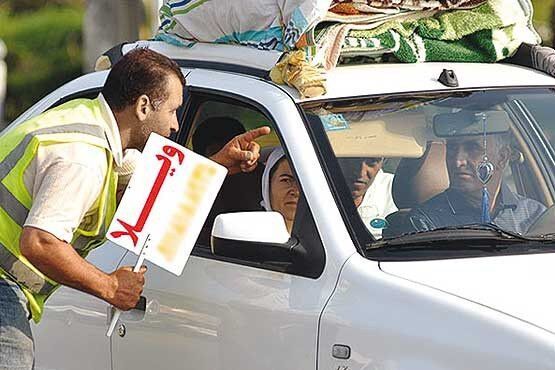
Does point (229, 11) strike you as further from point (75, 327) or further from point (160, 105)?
point (75, 327)

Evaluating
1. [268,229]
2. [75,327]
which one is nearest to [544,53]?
[268,229]

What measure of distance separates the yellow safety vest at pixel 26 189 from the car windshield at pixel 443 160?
709mm

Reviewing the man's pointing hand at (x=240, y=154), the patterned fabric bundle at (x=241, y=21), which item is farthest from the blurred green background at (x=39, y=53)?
the man's pointing hand at (x=240, y=154)

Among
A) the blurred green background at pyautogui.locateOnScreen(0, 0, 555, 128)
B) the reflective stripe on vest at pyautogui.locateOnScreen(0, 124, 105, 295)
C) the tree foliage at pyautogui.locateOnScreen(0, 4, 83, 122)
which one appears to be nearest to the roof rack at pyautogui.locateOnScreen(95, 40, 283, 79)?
the reflective stripe on vest at pyautogui.locateOnScreen(0, 124, 105, 295)

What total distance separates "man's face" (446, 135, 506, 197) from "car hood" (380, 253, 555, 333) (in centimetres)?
47

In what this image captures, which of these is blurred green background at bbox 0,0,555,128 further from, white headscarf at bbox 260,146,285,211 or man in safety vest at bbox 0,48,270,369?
man in safety vest at bbox 0,48,270,369

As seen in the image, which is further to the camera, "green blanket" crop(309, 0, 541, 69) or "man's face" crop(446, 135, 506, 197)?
"green blanket" crop(309, 0, 541, 69)

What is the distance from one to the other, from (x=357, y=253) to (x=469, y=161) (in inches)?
28.7

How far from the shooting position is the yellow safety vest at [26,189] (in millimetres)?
4184

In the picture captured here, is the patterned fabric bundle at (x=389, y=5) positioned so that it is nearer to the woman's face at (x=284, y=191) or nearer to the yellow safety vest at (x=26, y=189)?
the woman's face at (x=284, y=191)

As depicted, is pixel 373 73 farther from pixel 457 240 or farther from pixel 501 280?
pixel 501 280

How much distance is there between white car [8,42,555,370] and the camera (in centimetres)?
393

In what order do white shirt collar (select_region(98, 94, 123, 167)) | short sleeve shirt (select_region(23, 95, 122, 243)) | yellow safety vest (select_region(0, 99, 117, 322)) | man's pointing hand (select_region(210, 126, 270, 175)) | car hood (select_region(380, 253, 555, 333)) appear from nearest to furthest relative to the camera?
car hood (select_region(380, 253, 555, 333)) < short sleeve shirt (select_region(23, 95, 122, 243)) < yellow safety vest (select_region(0, 99, 117, 322)) < white shirt collar (select_region(98, 94, 123, 167)) < man's pointing hand (select_region(210, 126, 270, 175))

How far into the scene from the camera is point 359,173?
457 centimetres
